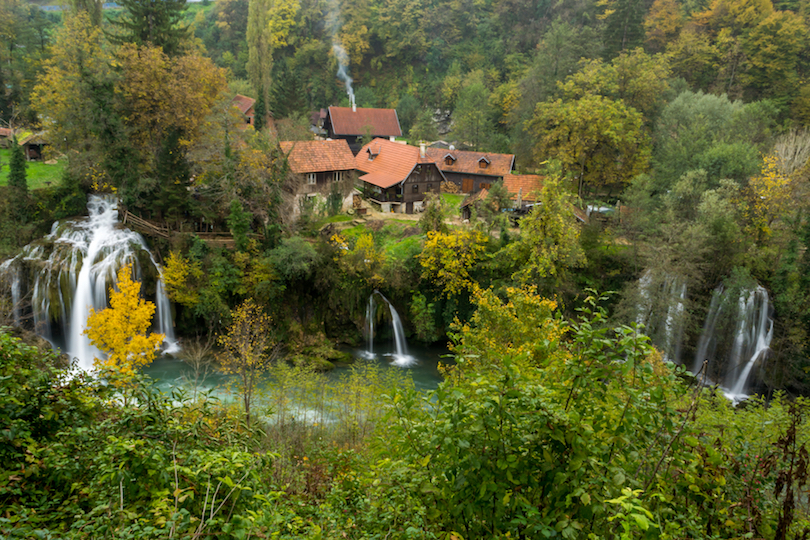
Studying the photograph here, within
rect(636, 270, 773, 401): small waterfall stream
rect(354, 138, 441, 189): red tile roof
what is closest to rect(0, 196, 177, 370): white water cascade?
rect(354, 138, 441, 189): red tile roof

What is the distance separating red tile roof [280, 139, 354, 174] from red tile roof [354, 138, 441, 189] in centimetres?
206

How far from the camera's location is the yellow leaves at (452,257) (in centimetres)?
2527

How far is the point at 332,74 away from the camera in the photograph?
61.9m

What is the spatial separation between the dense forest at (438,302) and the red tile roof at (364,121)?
15.1ft

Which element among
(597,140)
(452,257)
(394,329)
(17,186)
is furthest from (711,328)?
(17,186)

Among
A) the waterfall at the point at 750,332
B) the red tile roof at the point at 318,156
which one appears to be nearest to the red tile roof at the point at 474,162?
the red tile roof at the point at 318,156

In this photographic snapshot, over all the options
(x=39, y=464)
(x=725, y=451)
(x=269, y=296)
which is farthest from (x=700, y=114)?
(x=39, y=464)

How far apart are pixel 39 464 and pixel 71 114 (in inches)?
1061

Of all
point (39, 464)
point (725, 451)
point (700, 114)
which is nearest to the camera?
point (39, 464)

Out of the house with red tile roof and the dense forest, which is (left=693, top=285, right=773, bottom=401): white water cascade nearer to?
the dense forest

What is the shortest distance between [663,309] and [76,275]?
28.6 meters

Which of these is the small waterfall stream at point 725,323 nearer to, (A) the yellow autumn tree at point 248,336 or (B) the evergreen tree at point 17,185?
(A) the yellow autumn tree at point 248,336

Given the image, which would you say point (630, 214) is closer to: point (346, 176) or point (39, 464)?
point (346, 176)

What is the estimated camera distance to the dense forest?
4195 millimetres
